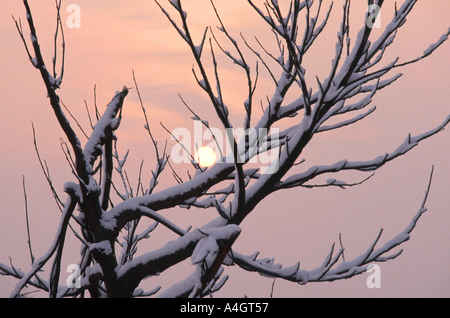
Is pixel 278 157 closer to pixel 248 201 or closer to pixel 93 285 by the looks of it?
pixel 248 201

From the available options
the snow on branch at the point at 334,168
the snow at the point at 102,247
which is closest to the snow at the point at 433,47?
the snow on branch at the point at 334,168

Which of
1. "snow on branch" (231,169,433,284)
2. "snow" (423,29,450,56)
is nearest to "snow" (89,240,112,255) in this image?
"snow on branch" (231,169,433,284)

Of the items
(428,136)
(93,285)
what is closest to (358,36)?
(428,136)

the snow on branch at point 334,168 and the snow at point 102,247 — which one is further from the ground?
the snow on branch at point 334,168

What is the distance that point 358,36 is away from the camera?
3475 millimetres

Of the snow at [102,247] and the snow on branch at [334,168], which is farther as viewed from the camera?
the snow on branch at [334,168]

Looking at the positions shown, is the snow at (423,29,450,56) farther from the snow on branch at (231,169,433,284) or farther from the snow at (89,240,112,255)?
the snow at (89,240,112,255)

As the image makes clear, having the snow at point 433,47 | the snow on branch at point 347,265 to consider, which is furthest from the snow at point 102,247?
the snow at point 433,47

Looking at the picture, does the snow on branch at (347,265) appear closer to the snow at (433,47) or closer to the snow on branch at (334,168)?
the snow on branch at (334,168)

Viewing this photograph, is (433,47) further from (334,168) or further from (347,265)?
(347,265)

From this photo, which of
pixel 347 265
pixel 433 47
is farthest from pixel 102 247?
pixel 433 47

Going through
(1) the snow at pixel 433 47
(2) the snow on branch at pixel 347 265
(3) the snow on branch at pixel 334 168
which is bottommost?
(2) the snow on branch at pixel 347 265

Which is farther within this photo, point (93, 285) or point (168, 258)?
point (93, 285)
